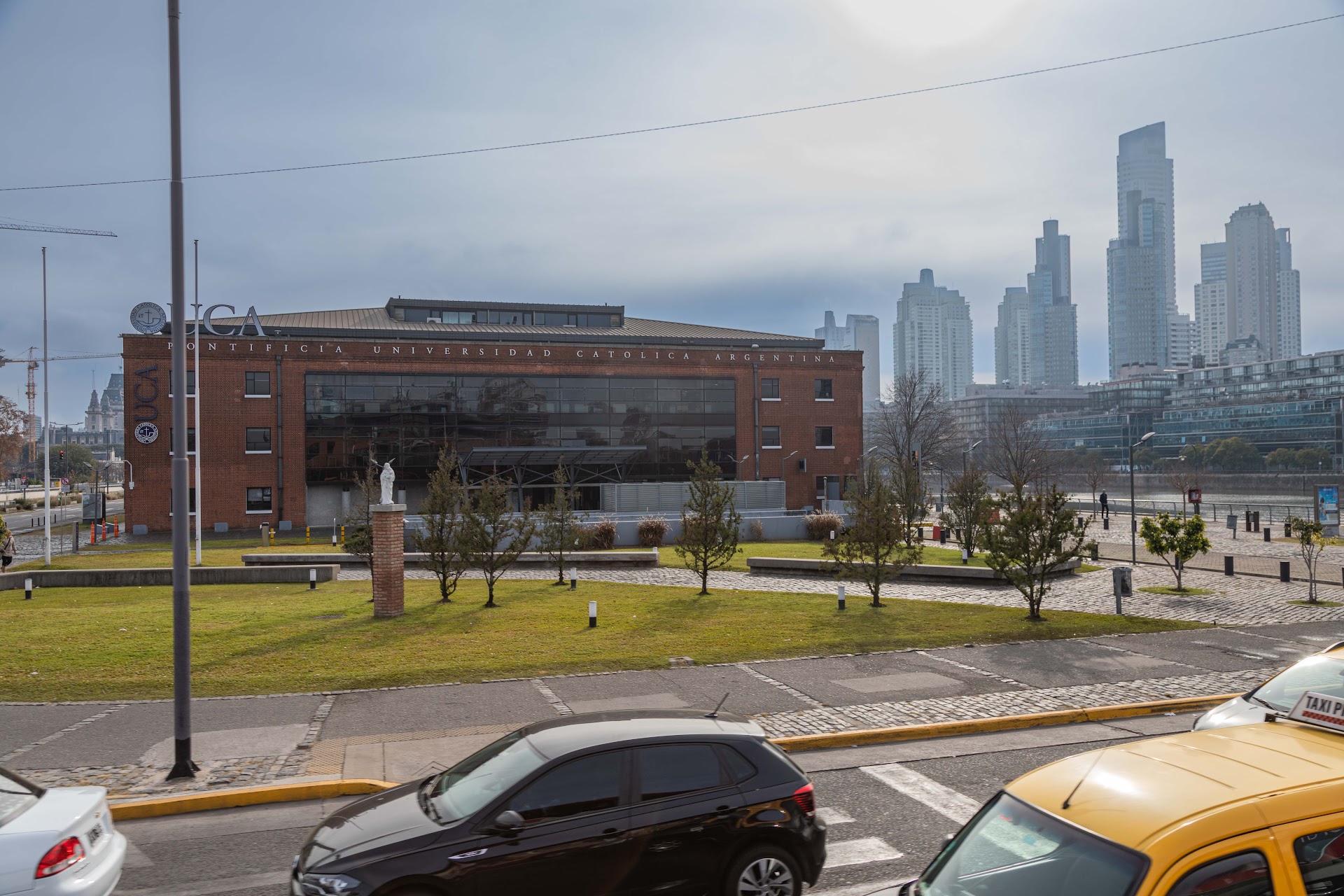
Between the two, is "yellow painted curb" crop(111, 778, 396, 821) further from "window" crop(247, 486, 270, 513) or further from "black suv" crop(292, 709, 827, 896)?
"window" crop(247, 486, 270, 513)

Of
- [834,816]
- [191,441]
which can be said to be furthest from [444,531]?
[191,441]

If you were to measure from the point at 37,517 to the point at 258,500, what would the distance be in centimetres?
3118

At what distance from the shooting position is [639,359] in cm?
5828

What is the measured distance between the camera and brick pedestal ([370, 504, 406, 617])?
20.3 metres

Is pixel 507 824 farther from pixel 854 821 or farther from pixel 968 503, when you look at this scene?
pixel 968 503

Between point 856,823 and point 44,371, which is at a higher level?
point 44,371

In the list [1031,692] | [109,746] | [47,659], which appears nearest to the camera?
[109,746]

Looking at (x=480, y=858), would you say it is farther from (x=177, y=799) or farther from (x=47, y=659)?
(x=47, y=659)

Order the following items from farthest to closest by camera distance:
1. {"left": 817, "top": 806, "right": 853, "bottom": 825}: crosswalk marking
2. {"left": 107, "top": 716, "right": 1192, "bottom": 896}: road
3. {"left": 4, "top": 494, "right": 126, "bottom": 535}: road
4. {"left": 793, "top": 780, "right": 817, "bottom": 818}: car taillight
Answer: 1. {"left": 4, "top": 494, "right": 126, "bottom": 535}: road
2. {"left": 817, "top": 806, "right": 853, "bottom": 825}: crosswalk marking
3. {"left": 107, "top": 716, "right": 1192, "bottom": 896}: road
4. {"left": 793, "top": 780, "right": 817, "bottom": 818}: car taillight

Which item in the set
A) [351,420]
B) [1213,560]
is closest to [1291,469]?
[1213,560]

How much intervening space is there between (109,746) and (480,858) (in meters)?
7.79

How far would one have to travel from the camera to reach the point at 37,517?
69.3m

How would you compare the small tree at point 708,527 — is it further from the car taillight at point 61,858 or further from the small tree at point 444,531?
the car taillight at point 61,858

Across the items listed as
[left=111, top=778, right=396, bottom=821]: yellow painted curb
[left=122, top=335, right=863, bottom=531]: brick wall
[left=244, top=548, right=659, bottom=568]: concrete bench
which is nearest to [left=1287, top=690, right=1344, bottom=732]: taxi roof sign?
[left=111, top=778, right=396, bottom=821]: yellow painted curb
